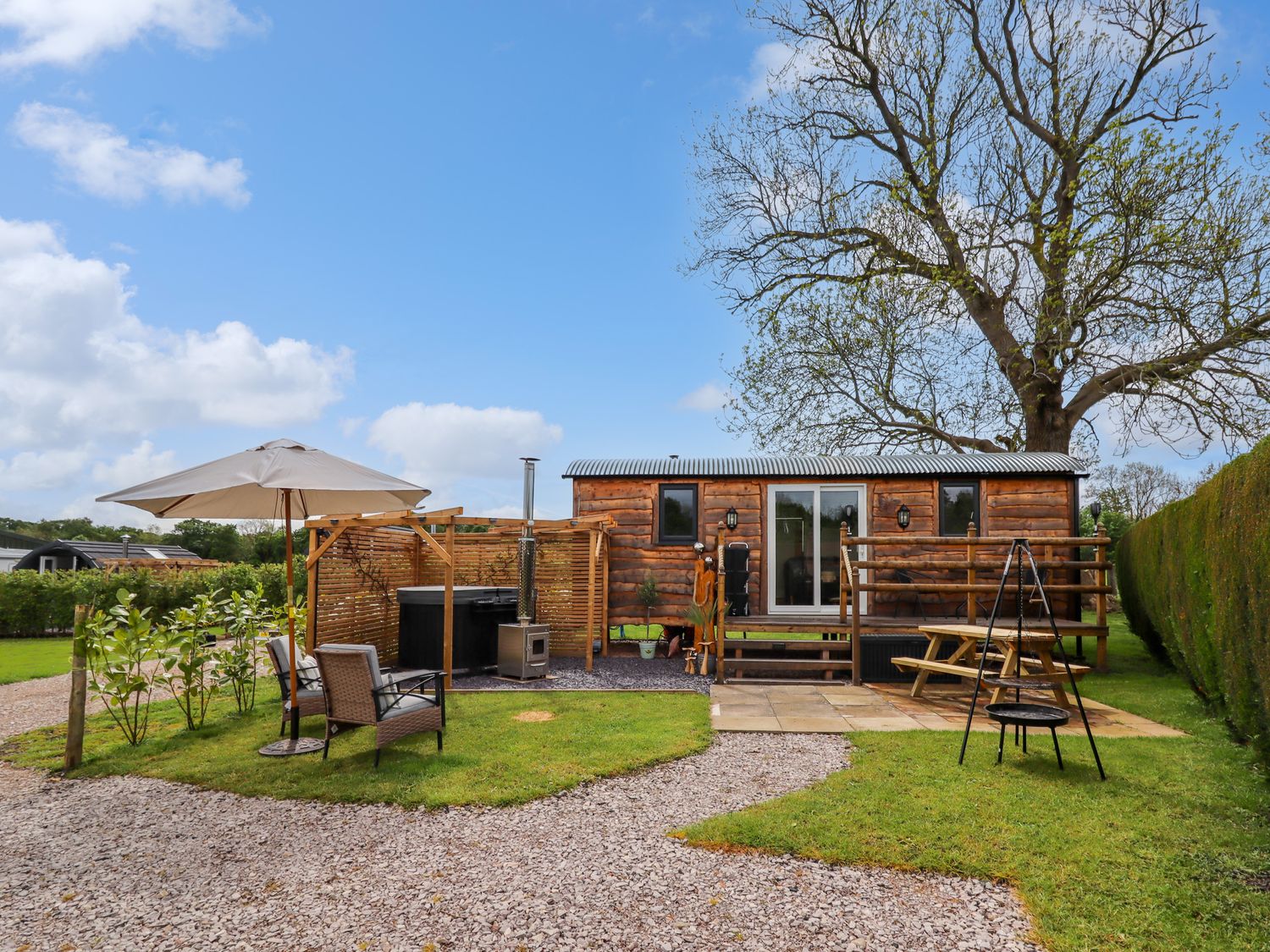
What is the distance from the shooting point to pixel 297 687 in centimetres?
627

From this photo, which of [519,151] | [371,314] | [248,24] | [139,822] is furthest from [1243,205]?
[139,822]

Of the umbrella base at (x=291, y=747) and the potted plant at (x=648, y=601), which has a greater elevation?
the potted plant at (x=648, y=601)

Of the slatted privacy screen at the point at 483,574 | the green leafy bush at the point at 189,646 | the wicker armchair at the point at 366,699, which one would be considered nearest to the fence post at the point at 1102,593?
the slatted privacy screen at the point at 483,574

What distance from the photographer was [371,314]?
33.6 feet

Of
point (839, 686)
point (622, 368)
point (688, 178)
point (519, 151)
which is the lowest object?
point (839, 686)

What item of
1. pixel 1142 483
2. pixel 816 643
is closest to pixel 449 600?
pixel 816 643

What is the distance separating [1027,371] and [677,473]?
24.7 ft

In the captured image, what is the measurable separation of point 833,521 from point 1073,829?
295 inches

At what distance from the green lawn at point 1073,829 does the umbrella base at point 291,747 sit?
345cm

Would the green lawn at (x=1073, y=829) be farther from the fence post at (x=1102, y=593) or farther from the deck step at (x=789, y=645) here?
the fence post at (x=1102, y=593)

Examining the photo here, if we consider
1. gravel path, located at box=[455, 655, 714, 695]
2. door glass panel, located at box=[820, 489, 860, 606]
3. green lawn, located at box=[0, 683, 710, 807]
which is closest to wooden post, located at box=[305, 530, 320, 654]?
green lawn, located at box=[0, 683, 710, 807]

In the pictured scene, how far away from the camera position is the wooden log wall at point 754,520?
1109cm

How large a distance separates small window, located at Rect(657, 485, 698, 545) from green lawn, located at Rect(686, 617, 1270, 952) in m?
5.76

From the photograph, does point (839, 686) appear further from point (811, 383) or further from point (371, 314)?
point (811, 383)
